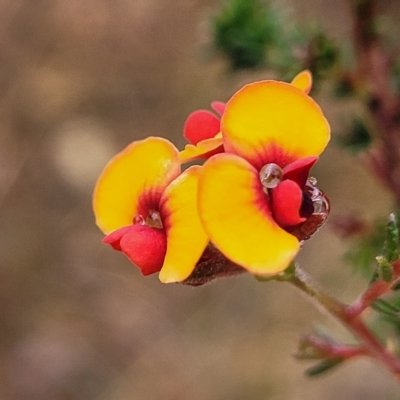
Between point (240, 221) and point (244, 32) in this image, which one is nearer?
point (240, 221)

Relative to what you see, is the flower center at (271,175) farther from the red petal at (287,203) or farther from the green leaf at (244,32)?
the green leaf at (244,32)

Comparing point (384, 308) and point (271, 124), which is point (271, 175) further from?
point (384, 308)

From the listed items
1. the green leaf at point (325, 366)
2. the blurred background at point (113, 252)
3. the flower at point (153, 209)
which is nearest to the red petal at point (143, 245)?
the flower at point (153, 209)

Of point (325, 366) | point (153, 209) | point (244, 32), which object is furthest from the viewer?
point (244, 32)

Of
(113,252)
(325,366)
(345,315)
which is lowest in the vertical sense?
(113,252)

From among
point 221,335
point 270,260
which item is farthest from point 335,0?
point 270,260

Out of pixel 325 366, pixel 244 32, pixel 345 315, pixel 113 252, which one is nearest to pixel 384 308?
pixel 345 315
